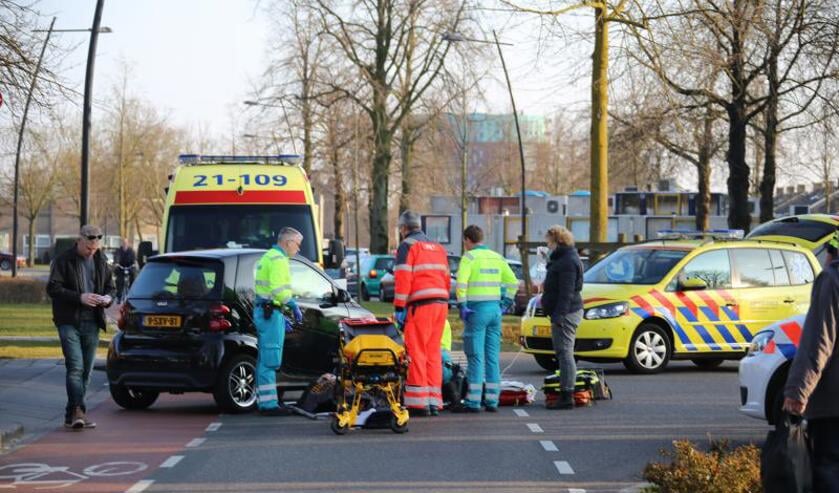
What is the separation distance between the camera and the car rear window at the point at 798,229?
24625 millimetres

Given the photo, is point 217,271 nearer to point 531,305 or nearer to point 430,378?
point 430,378

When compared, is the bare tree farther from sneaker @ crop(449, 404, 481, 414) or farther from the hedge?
sneaker @ crop(449, 404, 481, 414)

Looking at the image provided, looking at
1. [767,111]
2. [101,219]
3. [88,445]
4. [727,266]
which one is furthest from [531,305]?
[101,219]

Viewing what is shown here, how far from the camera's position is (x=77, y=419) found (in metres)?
13.4

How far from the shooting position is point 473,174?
89125 mm

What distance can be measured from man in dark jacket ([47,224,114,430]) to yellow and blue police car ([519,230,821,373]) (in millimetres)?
6861

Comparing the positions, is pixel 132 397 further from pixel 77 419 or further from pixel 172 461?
pixel 172 461

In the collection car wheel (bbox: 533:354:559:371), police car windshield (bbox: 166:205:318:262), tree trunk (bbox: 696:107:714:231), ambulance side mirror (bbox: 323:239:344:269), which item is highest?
tree trunk (bbox: 696:107:714:231)

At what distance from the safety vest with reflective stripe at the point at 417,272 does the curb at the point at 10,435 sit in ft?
12.3

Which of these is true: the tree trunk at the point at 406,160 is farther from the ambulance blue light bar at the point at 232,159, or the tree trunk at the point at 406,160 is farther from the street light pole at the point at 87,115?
the ambulance blue light bar at the point at 232,159

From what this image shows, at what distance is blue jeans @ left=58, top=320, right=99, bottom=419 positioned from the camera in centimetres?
1316

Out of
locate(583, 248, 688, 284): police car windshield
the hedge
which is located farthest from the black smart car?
the hedge

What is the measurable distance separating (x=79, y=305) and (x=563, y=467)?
502 cm

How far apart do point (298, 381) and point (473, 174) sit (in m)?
74.4
